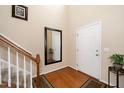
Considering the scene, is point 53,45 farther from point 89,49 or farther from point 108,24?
point 108,24

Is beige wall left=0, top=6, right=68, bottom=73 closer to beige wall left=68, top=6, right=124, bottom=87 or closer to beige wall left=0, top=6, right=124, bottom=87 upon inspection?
beige wall left=0, top=6, right=124, bottom=87

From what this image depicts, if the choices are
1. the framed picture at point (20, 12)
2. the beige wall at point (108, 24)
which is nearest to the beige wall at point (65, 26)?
the beige wall at point (108, 24)

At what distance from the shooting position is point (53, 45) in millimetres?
4773

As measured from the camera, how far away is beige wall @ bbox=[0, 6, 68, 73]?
3199 millimetres

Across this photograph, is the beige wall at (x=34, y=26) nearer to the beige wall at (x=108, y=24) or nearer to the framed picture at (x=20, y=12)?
the framed picture at (x=20, y=12)

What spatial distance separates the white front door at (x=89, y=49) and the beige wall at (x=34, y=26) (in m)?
0.79

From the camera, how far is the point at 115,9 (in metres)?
3.23

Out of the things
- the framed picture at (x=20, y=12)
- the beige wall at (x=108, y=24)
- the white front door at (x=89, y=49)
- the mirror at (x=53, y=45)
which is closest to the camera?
the beige wall at (x=108, y=24)

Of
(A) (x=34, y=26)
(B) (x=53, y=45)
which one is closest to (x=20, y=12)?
(A) (x=34, y=26)

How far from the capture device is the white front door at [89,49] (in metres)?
3.79

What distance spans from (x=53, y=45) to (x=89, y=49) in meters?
1.29
